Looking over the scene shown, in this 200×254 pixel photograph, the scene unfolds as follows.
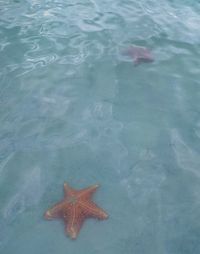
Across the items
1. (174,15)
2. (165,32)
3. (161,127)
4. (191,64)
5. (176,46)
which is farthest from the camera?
(174,15)

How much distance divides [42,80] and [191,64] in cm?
409

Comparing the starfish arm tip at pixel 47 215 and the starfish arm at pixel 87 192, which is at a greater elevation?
the starfish arm at pixel 87 192

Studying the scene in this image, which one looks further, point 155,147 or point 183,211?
point 155,147

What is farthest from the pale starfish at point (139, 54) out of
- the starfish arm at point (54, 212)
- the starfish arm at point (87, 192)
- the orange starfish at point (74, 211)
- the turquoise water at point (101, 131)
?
the starfish arm at point (54, 212)

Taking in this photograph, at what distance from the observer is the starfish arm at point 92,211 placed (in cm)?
443

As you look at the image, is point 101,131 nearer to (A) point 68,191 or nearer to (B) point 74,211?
(A) point 68,191

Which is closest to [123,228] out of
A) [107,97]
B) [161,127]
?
[161,127]

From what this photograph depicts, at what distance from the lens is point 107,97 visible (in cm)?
694

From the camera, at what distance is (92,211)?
4.46 m

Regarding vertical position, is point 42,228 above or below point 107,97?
below

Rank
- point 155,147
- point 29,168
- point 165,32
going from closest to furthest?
point 29,168 → point 155,147 → point 165,32

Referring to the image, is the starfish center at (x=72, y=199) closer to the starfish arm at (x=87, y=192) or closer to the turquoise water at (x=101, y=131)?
the starfish arm at (x=87, y=192)

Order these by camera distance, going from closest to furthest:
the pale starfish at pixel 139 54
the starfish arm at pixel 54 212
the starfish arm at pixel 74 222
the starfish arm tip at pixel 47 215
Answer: the starfish arm at pixel 74 222 → the starfish arm at pixel 54 212 → the starfish arm tip at pixel 47 215 → the pale starfish at pixel 139 54

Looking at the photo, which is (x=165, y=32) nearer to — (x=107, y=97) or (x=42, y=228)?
(x=107, y=97)
